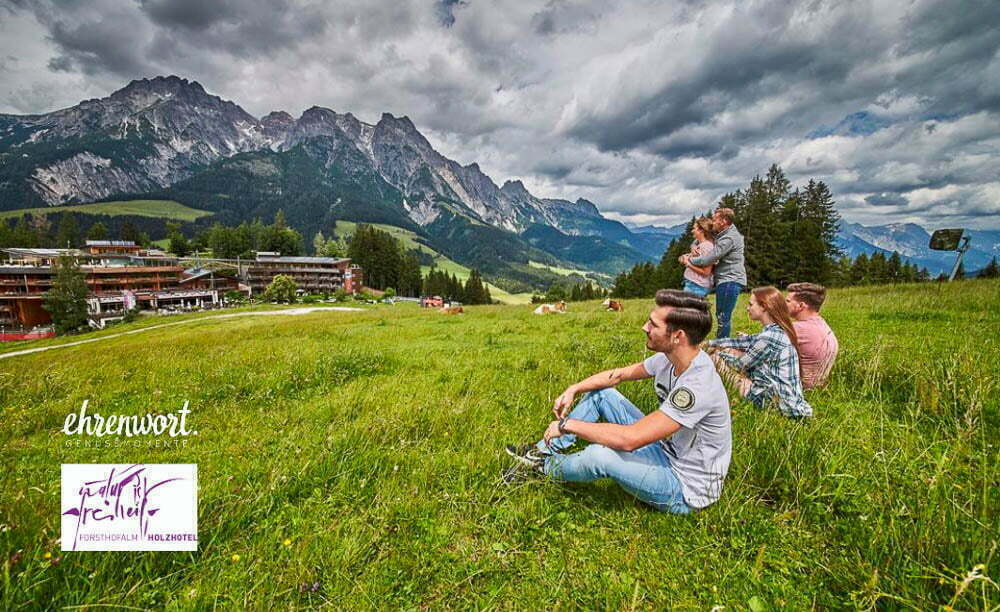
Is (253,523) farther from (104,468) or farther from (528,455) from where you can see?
(528,455)

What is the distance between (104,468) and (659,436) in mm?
4379

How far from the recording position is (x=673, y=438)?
3424mm

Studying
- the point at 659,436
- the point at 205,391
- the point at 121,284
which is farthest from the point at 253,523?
the point at 121,284

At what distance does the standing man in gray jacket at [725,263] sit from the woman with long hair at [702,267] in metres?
0.11

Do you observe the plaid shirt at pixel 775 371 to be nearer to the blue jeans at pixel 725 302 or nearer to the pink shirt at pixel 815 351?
the pink shirt at pixel 815 351

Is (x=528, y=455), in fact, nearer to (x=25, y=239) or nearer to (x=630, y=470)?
(x=630, y=470)

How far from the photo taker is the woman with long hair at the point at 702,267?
24.9 ft

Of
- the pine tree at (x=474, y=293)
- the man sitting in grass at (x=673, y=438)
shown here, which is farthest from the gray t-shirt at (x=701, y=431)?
the pine tree at (x=474, y=293)

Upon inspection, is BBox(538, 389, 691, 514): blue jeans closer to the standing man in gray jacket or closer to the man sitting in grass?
the man sitting in grass

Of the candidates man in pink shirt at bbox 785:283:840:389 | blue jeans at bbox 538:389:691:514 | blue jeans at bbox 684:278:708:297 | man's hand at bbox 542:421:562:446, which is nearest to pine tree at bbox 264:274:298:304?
blue jeans at bbox 684:278:708:297

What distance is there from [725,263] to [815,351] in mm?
2717

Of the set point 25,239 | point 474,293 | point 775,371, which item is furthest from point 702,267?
point 25,239

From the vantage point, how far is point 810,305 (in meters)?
5.54

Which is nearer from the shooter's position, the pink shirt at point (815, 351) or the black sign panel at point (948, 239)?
the pink shirt at point (815, 351)
